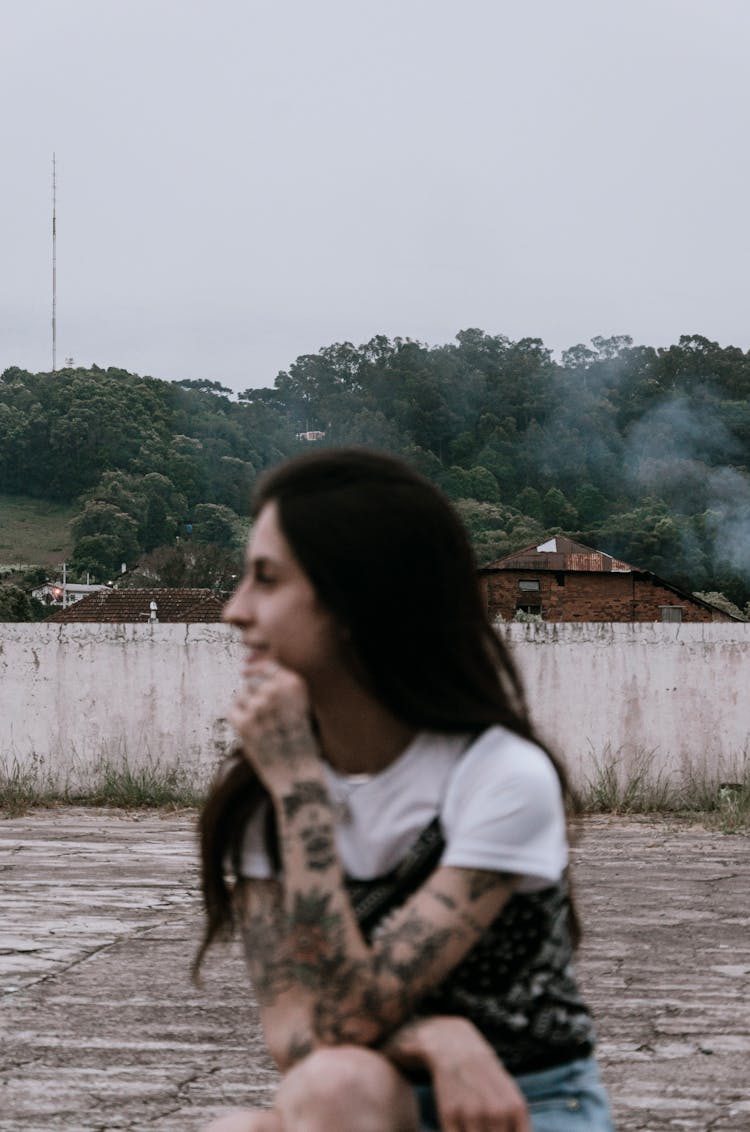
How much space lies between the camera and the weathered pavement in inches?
171

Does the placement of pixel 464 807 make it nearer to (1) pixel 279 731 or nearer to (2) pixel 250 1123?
(1) pixel 279 731

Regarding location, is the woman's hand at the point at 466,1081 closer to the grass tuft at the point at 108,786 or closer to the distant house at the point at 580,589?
the grass tuft at the point at 108,786

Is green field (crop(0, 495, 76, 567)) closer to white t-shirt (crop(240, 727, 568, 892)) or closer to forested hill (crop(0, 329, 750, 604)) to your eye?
forested hill (crop(0, 329, 750, 604))

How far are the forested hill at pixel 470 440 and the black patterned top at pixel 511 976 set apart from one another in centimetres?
6386

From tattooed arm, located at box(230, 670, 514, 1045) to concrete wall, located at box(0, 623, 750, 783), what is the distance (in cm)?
1362

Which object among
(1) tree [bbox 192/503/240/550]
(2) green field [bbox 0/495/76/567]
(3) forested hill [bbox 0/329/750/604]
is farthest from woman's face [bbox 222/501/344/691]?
(2) green field [bbox 0/495/76/567]

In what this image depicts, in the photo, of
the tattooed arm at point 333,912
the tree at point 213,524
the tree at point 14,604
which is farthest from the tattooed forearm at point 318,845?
the tree at point 213,524

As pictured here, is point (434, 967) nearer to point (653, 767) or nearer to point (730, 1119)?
point (730, 1119)

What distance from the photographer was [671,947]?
670cm

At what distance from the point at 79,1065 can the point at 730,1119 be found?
1838 mm

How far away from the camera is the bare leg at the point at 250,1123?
80.4 inches

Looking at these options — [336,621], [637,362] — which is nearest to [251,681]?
[336,621]

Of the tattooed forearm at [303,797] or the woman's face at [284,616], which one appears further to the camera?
the woman's face at [284,616]

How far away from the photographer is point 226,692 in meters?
16.5
